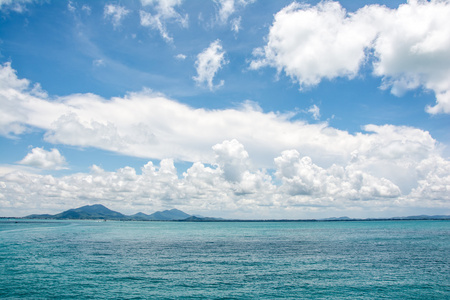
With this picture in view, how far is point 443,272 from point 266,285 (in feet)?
111

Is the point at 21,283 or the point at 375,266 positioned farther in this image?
the point at 375,266

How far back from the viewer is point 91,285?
41.9 meters

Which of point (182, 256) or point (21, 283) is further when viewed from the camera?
point (182, 256)

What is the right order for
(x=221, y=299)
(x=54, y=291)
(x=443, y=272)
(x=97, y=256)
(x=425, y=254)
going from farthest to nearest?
(x=425, y=254)
(x=97, y=256)
(x=443, y=272)
(x=54, y=291)
(x=221, y=299)

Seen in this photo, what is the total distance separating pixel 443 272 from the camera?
51.1m

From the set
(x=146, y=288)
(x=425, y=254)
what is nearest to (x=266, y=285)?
(x=146, y=288)

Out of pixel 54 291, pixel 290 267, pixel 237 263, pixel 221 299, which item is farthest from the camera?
pixel 237 263

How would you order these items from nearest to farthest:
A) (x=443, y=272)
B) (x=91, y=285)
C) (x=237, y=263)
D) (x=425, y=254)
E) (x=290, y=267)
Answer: (x=91, y=285) → (x=443, y=272) → (x=290, y=267) → (x=237, y=263) → (x=425, y=254)

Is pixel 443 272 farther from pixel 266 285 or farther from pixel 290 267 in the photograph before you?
pixel 266 285

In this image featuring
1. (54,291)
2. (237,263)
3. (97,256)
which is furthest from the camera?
(97,256)

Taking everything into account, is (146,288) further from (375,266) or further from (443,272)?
(443,272)

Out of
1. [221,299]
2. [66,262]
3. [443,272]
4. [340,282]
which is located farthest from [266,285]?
[66,262]

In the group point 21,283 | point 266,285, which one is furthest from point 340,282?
point 21,283

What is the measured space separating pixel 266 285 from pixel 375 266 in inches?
1068
